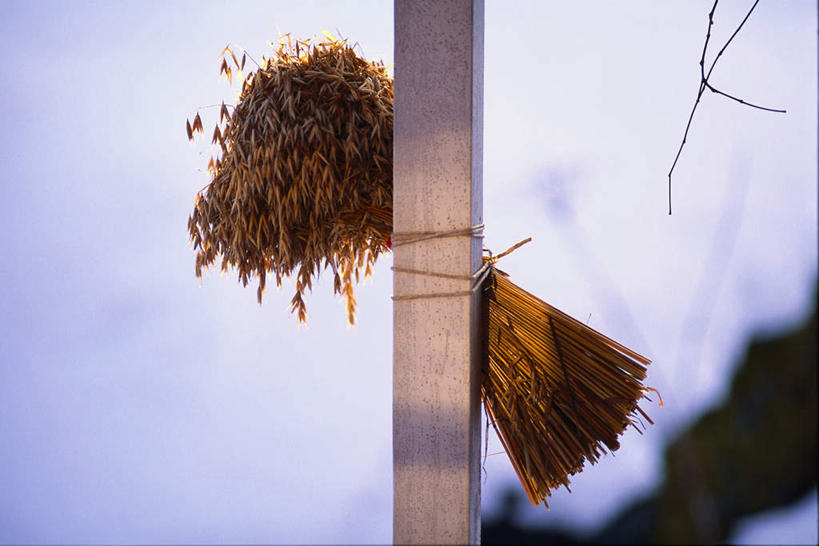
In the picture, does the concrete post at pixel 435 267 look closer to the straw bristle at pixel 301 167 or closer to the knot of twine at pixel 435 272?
the knot of twine at pixel 435 272

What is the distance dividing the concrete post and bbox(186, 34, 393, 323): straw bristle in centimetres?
12

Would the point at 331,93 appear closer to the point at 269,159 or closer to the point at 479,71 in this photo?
the point at 269,159

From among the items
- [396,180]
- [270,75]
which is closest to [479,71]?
[396,180]

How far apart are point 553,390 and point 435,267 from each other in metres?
0.30

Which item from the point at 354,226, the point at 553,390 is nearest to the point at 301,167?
the point at 354,226

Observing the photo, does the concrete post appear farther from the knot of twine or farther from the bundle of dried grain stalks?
the bundle of dried grain stalks

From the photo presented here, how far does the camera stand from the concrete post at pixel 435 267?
108 centimetres

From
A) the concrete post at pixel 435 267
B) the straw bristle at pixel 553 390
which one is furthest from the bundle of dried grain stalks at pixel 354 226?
the concrete post at pixel 435 267

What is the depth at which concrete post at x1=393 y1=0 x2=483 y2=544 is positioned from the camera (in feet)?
3.55

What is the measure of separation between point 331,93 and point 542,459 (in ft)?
2.35

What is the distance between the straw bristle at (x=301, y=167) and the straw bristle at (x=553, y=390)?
0.30 meters

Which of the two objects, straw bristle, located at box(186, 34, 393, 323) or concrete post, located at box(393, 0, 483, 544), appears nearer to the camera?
concrete post, located at box(393, 0, 483, 544)

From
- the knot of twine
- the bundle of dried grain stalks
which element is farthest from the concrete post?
the bundle of dried grain stalks

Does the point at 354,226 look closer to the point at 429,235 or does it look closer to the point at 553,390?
the point at 429,235
